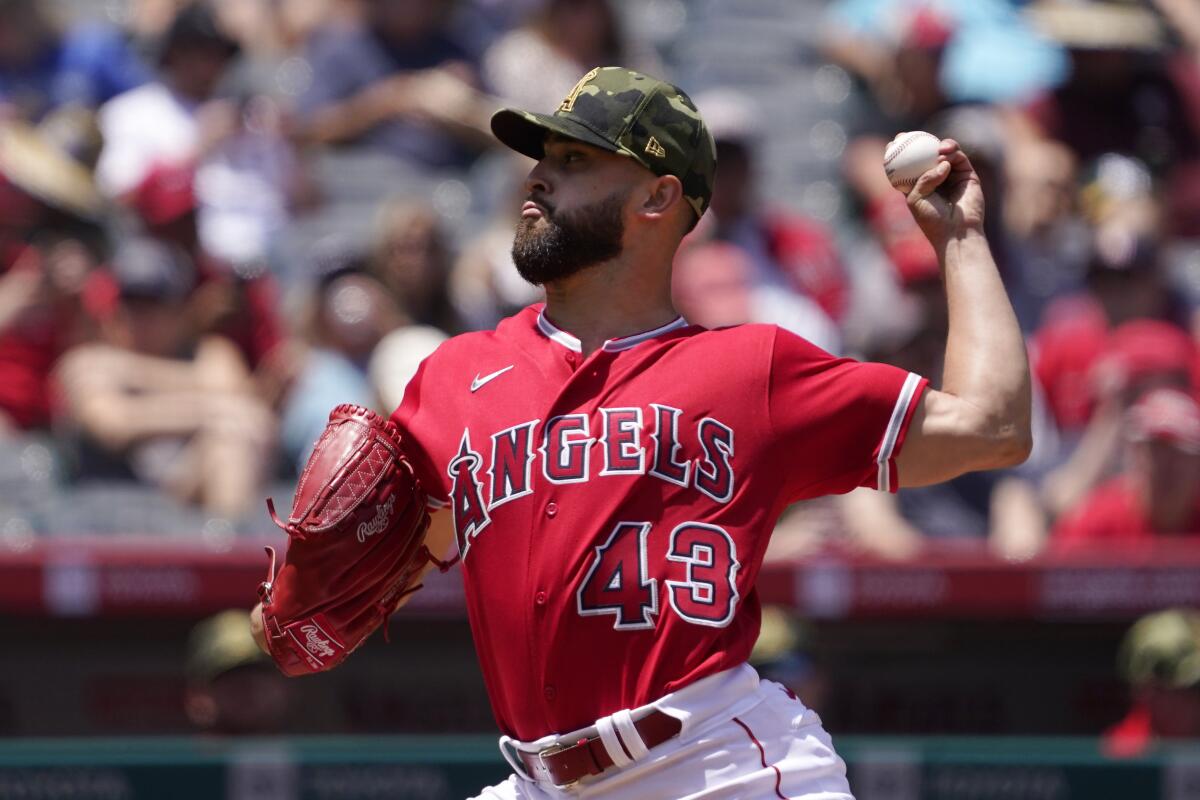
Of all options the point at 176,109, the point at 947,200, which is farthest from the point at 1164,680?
the point at 176,109

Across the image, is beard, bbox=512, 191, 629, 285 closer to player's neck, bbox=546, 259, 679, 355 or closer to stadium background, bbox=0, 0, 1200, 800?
player's neck, bbox=546, 259, 679, 355

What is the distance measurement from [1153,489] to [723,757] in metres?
3.31

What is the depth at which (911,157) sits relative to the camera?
289 cm

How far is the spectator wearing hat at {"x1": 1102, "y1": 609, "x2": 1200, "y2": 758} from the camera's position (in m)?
5.21

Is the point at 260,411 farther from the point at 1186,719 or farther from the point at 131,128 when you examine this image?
the point at 1186,719

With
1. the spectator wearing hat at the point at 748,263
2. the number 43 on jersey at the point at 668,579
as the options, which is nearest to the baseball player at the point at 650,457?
the number 43 on jersey at the point at 668,579

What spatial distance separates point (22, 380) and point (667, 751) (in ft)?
13.8

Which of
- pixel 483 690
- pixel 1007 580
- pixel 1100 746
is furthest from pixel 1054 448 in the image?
pixel 483 690

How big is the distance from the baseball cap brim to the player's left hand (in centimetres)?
47

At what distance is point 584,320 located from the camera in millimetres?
2963

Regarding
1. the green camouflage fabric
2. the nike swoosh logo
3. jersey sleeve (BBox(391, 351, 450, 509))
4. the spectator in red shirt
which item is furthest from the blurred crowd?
the nike swoosh logo

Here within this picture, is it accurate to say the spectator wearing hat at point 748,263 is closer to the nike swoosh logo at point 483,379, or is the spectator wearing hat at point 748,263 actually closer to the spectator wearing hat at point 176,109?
the spectator wearing hat at point 176,109

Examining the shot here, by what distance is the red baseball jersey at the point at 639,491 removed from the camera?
2.71m

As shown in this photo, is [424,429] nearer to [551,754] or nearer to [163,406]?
[551,754]
